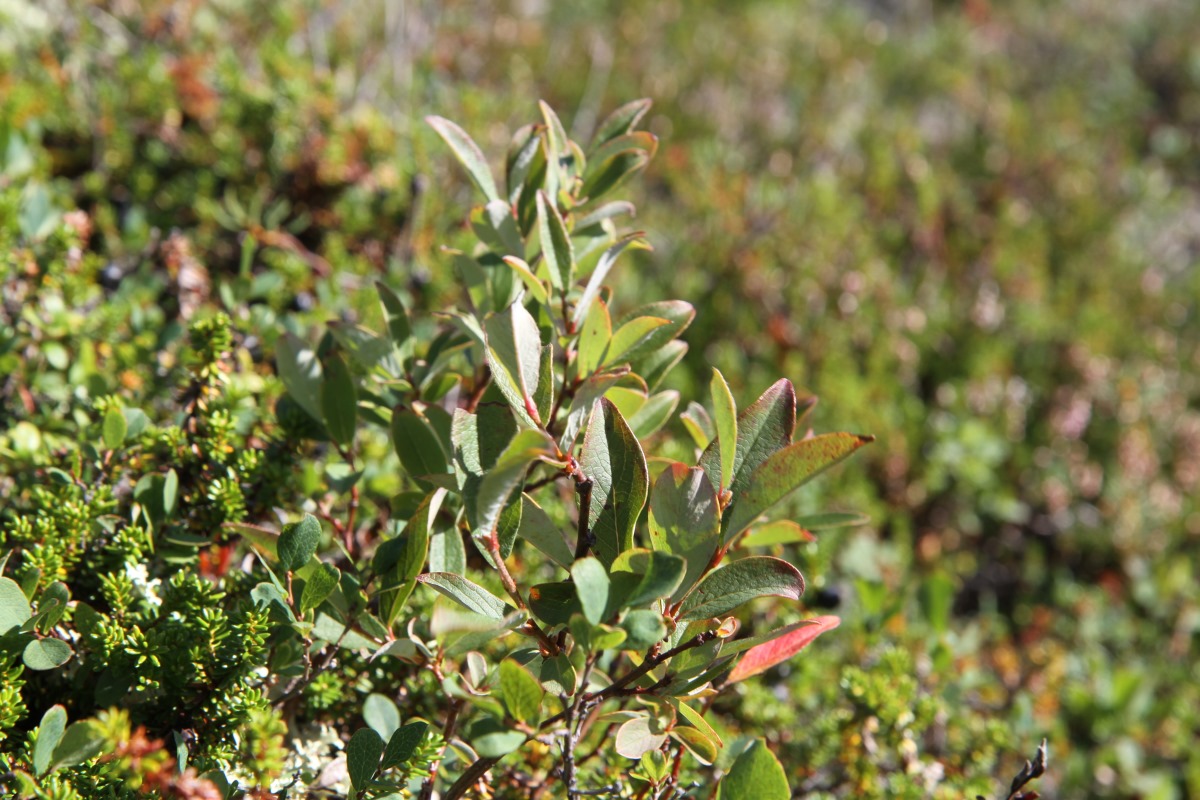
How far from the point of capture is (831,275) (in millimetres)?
3854

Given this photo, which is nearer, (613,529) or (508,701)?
(508,701)

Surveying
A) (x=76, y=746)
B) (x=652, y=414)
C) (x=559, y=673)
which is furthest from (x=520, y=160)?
(x=76, y=746)

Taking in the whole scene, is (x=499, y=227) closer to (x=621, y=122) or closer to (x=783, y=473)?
(x=621, y=122)

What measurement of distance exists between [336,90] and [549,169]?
204 centimetres

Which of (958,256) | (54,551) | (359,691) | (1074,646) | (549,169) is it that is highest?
(549,169)

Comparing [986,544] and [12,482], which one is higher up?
[12,482]

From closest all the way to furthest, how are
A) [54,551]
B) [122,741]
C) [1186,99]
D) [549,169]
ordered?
[122,741] → [54,551] → [549,169] → [1186,99]

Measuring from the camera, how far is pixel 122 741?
1172 millimetres

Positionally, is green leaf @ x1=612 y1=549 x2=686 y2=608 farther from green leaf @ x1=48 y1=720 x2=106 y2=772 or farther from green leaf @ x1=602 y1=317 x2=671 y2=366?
green leaf @ x1=48 y1=720 x2=106 y2=772

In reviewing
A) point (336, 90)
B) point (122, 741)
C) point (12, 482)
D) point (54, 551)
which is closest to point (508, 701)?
point (122, 741)

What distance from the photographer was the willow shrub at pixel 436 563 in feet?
4.23

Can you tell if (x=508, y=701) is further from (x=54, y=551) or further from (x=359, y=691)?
(x=54, y=551)

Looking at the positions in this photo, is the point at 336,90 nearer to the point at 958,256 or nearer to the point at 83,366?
the point at 83,366

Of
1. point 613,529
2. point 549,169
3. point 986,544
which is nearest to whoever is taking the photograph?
point 613,529
